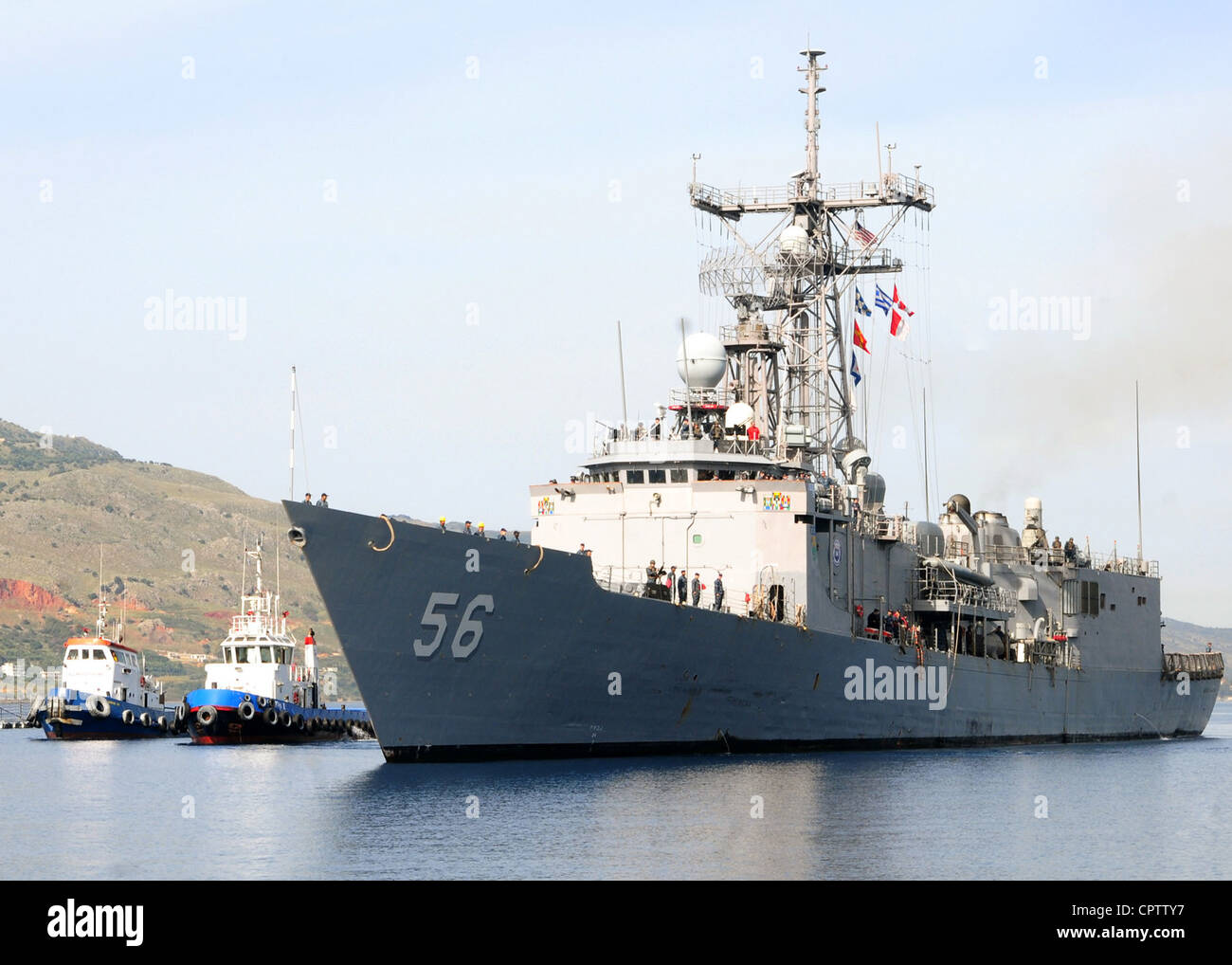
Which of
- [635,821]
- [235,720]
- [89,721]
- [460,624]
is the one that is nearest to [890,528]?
[460,624]

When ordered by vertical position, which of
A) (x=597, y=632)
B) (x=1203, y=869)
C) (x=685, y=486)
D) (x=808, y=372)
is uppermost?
(x=808, y=372)

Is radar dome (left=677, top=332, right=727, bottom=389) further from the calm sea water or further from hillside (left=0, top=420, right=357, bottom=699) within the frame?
hillside (left=0, top=420, right=357, bottom=699)

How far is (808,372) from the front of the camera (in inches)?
1702

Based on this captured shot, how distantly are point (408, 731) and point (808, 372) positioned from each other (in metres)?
17.0

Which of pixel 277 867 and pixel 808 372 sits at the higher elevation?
pixel 808 372

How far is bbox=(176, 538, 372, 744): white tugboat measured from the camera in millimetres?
51562

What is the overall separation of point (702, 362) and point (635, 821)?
50.3 feet

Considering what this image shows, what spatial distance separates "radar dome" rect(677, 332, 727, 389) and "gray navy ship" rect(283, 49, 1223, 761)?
48 millimetres

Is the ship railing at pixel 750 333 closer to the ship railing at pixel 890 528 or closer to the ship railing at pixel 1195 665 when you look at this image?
the ship railing at pixel 890 528

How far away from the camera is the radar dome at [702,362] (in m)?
38.0

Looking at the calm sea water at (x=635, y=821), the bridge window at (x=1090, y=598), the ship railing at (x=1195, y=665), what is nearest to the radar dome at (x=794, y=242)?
the bridge window at (x=1090, y=598)

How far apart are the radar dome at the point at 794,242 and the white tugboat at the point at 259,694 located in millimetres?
18586
